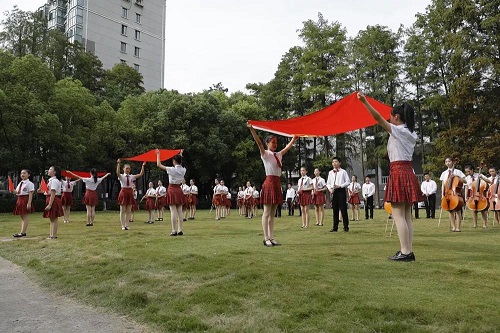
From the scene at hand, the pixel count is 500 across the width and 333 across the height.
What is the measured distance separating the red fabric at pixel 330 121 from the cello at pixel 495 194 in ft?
20.8

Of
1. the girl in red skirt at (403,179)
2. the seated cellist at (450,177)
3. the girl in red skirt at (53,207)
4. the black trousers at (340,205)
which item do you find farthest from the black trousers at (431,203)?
the girl in red skirt at (53,207)

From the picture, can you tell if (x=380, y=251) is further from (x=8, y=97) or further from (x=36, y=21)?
(x=36, y=21)

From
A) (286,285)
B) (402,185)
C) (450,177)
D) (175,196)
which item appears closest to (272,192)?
(402,185)

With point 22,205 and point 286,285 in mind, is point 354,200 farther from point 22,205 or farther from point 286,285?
point 286,285

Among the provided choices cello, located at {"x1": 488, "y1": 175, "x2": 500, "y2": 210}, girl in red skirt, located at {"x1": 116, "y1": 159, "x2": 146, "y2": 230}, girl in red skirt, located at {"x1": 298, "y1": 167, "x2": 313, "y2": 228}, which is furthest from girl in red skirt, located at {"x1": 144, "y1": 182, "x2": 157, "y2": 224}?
cello, located at {"x1": 488, "y1": 175, "x2": 500, "y2": 210}

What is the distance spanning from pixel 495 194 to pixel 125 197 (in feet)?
43.0

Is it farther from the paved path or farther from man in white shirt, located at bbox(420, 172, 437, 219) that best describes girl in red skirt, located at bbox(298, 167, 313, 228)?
the paved path

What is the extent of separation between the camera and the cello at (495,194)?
14.7 meters

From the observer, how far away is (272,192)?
9086 mm

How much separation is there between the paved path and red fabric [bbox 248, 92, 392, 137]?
19.3ft

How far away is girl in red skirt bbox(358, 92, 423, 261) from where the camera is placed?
22.6ft

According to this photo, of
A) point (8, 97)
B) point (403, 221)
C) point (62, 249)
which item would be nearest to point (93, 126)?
point (8, 97)

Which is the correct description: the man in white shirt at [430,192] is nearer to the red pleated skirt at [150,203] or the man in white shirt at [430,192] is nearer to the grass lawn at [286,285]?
the grass lawn at [286,285]

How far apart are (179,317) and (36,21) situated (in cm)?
4714
